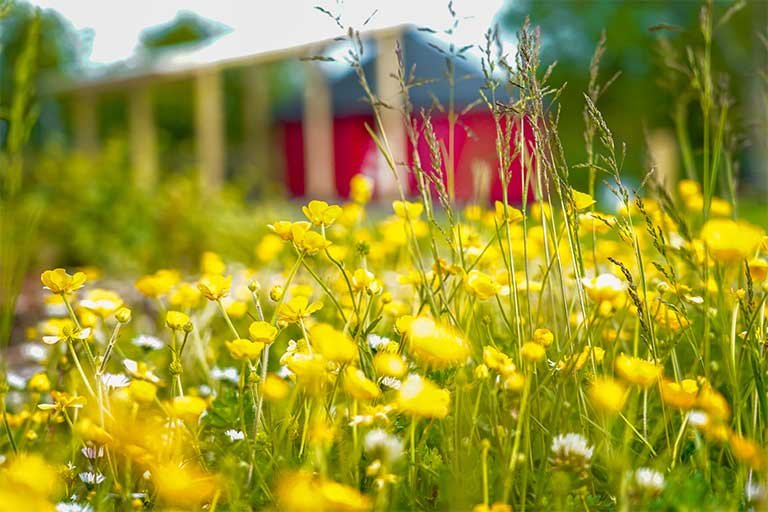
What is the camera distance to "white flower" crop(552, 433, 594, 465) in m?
1.21

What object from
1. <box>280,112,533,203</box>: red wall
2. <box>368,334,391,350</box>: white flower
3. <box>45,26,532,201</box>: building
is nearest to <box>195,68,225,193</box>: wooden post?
<box>45,26,532,201</box>: building

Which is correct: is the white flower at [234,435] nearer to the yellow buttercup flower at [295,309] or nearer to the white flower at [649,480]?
the yellow buttercup flower at [295,309]

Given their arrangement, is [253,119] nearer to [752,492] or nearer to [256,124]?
[256,124]

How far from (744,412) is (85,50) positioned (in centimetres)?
2167

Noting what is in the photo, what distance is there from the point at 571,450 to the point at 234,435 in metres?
0.58

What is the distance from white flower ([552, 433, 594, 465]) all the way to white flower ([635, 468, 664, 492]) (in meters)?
0.08

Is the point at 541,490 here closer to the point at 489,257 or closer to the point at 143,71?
the point at 489,257

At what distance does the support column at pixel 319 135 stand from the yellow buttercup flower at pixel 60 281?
1038cm

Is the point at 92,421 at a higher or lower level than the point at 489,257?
lower

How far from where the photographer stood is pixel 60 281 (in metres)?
1.42

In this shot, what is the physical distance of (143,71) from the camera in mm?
10828

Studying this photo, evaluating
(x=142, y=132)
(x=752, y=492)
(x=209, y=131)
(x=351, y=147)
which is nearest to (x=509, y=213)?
(x=752, y=492)

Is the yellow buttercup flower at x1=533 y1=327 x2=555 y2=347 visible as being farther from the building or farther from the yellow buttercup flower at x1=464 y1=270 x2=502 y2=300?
the building

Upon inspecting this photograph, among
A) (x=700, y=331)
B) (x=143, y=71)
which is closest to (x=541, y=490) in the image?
(x=700, y=331)
